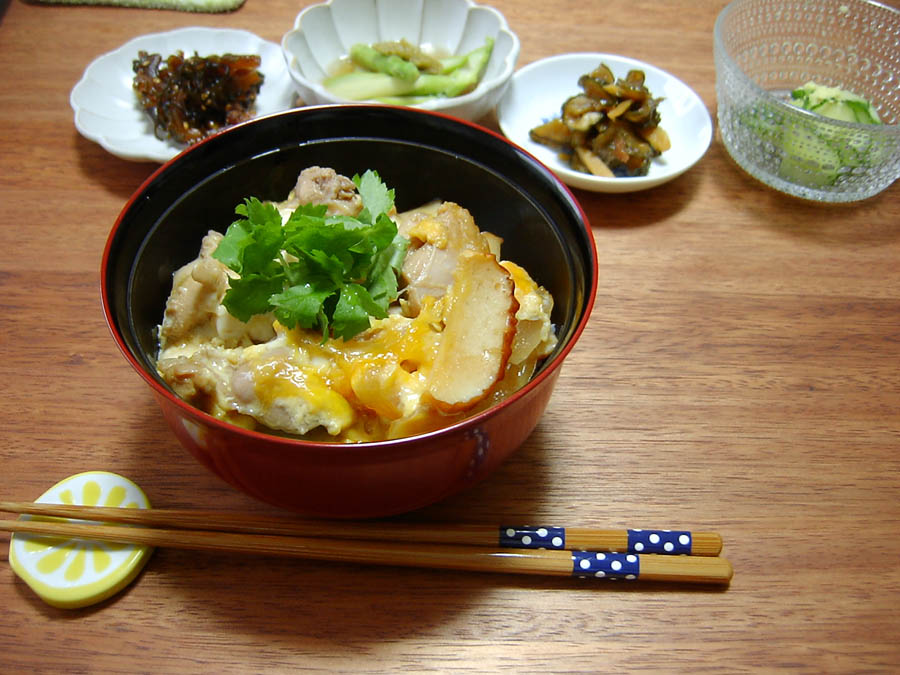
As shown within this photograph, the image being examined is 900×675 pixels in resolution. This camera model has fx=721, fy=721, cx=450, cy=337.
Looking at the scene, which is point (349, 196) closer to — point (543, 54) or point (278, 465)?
point (278, 465)

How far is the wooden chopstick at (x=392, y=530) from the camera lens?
41.1 inches

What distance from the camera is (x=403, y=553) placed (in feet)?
3.37

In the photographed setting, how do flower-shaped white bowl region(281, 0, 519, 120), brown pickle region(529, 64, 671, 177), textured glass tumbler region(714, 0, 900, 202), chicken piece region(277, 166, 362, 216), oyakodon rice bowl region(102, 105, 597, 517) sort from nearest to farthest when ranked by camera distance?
oyakodon rice bowl region(102, 105, 597, 517), chicken piece region(277, 166, 362, 216), textured glass tumbler region(714, 0, 900, 202), brown pickle region(529, 64, 671, 177), flower-shaped white bowl region(281, 0, 519, 120)

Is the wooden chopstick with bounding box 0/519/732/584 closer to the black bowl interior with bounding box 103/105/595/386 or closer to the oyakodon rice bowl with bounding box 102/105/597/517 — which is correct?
the oyakodon rice bowl with bounding box 102/105/597/517

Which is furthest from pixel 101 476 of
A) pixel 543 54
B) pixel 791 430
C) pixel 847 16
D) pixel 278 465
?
pixel 847 16

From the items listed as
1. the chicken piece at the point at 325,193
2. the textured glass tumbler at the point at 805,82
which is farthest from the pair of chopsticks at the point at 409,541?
the textured glass tumbler at the point at 805,82

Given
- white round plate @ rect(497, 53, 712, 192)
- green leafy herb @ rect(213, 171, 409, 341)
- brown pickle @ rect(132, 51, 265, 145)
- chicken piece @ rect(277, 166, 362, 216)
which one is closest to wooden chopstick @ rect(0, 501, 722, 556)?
green leafy herb @ rect(213, 171, 409, 341)

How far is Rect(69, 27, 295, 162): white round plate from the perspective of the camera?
174cm

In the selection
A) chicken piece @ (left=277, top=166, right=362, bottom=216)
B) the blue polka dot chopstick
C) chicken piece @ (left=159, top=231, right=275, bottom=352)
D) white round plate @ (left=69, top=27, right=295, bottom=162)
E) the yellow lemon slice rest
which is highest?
chicken piece @ (left=277, top=166, right=362, bottom=216)

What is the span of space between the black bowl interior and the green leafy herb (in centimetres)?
16

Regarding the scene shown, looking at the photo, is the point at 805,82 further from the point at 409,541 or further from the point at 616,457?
the point at 409,541

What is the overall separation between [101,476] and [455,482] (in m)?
0.57

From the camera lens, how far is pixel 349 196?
1217 mm

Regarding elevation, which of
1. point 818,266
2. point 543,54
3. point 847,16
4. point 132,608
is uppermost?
point 847,16
